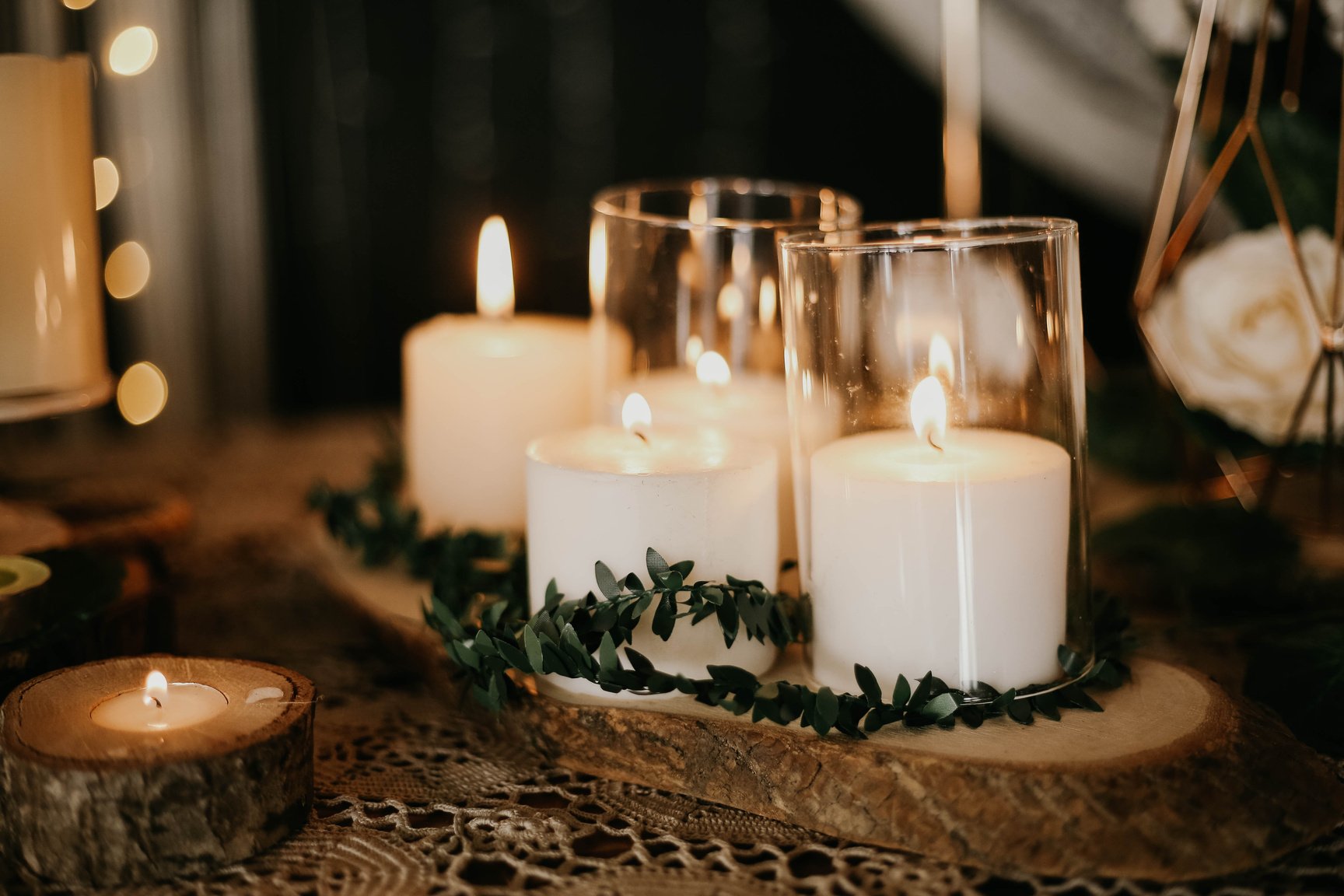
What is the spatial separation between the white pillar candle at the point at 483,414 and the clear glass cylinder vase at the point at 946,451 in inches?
12.2

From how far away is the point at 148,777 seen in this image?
545 millimetres

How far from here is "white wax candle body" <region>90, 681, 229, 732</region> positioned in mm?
588

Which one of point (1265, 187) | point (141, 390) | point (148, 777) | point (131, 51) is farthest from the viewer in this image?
point (141, 390)

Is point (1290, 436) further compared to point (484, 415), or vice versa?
point (484, 415)

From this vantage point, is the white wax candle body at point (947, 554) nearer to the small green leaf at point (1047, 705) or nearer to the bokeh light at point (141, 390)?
the small green leaf at point (1047, 705)

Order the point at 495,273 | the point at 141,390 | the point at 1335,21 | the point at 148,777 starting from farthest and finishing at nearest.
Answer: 1. the point at 141,390
2. the point at 495,273
3. the point at 1335,21
4. the point at 148,777

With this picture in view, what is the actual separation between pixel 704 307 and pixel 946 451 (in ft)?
0.82

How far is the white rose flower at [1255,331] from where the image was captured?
33.6 inches

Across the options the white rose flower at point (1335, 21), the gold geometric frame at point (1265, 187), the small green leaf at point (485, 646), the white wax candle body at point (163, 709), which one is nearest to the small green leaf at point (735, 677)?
the small green leaf at point (485, 646)

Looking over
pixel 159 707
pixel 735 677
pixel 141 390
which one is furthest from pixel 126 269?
pixel 735 677

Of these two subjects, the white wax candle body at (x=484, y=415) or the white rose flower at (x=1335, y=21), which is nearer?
the white rose flower at (x=1335, y=21)

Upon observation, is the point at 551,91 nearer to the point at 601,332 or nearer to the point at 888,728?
the point at 601,332

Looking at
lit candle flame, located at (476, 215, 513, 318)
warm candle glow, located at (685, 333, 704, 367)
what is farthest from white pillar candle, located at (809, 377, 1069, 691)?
lit candle flame, located at (476, 215, 513, 318)

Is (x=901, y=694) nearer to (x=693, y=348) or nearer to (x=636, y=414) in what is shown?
(x=636, y=414)
